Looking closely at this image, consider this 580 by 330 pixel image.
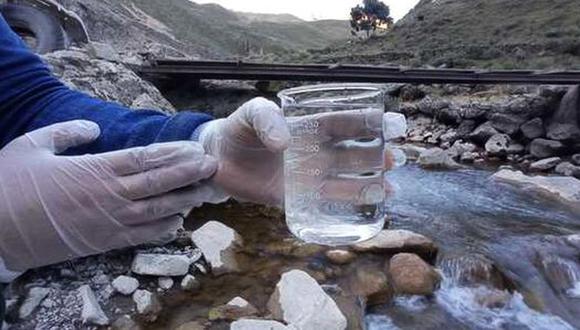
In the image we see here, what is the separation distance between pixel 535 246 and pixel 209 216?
3.51 m

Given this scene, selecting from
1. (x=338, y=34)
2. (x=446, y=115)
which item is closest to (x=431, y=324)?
(x=446, y=115)

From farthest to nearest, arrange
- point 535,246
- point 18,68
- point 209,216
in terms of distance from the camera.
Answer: point 535,246, point 209,216, point 18,68

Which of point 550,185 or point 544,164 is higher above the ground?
point 550,185

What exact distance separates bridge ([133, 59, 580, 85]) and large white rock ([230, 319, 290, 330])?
10.5 meters

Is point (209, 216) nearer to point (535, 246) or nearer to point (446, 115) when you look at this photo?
point (535, 246)

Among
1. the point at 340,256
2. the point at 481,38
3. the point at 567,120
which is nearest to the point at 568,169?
the point at 567,120

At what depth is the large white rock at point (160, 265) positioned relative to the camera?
12.2 ft

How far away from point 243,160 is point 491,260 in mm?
4267

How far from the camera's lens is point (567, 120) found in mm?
11883

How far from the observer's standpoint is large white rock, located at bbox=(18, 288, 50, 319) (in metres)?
3.08

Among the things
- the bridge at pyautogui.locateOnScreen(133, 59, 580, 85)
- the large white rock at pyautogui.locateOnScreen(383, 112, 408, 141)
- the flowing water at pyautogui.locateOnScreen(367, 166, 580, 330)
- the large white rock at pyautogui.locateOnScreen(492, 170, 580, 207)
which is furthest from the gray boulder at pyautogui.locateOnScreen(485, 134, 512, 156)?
the large white rock at pyautogui.locateOnScreen(383, 112, 408, 141)

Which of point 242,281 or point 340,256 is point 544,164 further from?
point 242,281

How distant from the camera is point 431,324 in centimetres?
411

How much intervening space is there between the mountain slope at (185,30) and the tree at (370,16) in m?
8.57
